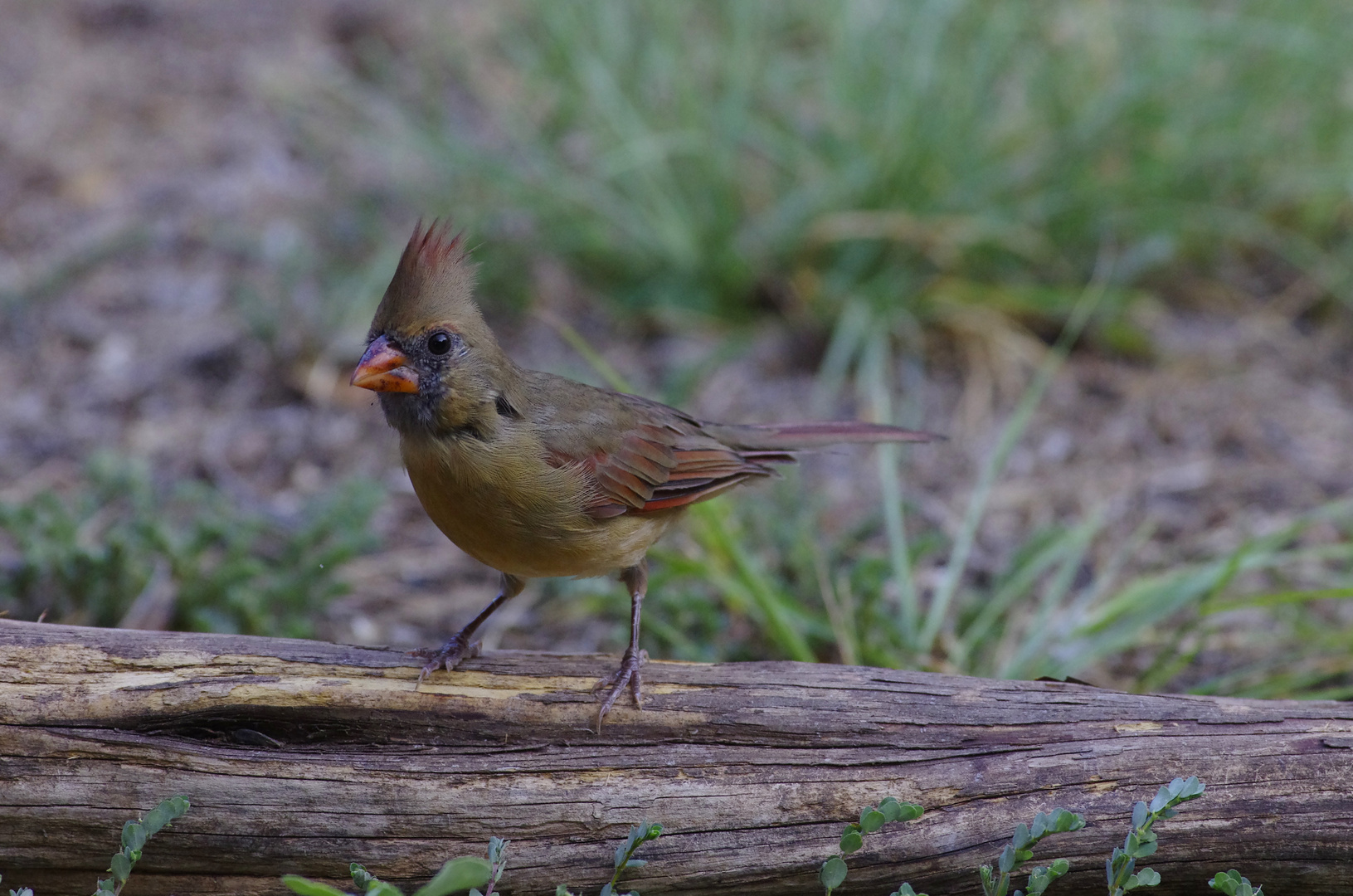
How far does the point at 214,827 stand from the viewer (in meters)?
2.60

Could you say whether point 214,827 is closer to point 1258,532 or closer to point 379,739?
point 379,739

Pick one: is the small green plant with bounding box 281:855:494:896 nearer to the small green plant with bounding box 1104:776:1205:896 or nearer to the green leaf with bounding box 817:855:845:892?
the green leaf with bounding box 817:855:845:892

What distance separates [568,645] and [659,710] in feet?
4.80

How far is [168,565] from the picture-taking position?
153 inches

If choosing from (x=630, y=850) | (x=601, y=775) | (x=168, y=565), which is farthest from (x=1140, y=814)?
(x=168, y=565)

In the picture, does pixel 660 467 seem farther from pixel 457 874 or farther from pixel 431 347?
pixel 457 874

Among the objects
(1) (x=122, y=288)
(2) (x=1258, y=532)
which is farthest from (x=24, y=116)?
(2) (x=1258, y=532)

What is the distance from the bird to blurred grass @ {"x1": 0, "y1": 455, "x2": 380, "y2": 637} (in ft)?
2.29

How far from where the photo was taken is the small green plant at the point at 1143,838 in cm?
230

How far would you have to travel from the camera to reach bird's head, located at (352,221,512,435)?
3078 mm

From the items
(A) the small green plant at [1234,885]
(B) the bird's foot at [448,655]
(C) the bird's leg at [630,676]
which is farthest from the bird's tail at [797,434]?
(A) the small green plant at [1234,885]

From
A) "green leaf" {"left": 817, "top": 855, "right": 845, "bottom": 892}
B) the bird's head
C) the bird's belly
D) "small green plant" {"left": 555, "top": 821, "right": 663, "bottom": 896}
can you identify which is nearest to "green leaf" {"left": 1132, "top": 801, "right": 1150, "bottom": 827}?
"green leaf" {"left": 817, "top": 855, "right": 845, "bottom": 892}

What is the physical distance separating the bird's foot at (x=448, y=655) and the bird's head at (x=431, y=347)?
532 millimetres

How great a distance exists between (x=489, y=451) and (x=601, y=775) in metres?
0.88
